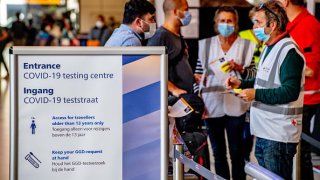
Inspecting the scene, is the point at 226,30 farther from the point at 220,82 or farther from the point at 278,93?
the point at 278,93

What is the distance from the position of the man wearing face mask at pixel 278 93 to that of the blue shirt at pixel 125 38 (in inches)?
33.9

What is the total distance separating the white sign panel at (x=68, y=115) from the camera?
3873mm

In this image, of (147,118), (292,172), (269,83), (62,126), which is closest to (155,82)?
(147,118)

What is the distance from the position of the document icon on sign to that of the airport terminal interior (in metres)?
1.50

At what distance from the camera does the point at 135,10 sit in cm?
525

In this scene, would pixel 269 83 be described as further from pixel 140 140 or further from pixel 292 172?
pixel 140 140

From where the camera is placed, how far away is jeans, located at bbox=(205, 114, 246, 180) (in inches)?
250

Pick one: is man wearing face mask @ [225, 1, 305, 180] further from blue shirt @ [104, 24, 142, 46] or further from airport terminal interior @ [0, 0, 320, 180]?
blue shirt @ [104, 24, 142, 46]

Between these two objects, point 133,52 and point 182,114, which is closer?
point 133,52

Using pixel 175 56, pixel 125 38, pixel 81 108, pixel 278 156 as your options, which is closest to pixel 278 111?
pixel 278 156

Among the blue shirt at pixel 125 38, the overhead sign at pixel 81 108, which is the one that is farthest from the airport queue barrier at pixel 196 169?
the blue shirt at pixel 125 38

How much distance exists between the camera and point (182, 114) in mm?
5016

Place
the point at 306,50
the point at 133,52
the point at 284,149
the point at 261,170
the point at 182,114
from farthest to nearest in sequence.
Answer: the point at 306,50, the point at 182,114, the point at 284,149, the point at 133,52, the point at 261,170

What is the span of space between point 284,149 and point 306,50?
1.65 meters
